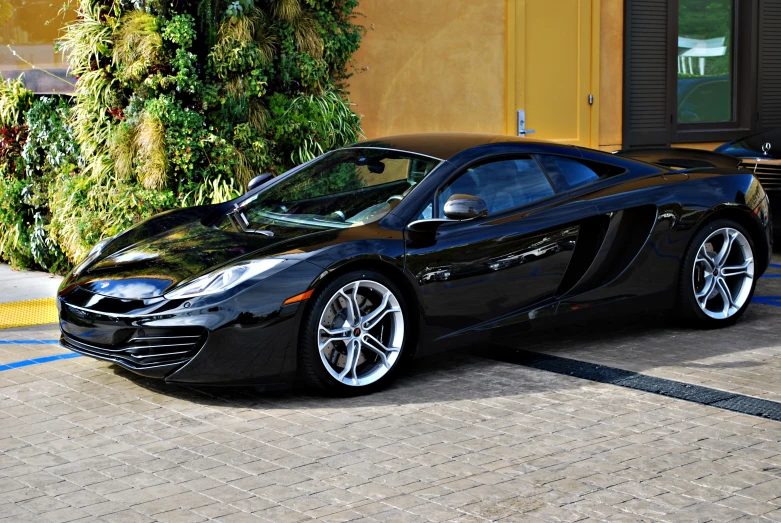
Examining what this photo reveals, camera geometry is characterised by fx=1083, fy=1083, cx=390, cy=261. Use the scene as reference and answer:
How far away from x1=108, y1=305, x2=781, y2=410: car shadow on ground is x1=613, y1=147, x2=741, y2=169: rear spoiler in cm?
110

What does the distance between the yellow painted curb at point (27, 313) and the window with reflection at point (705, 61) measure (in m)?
9.33

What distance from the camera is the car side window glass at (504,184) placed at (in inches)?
247

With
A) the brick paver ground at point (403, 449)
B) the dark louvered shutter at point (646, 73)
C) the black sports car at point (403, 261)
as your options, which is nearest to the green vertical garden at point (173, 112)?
the black sports car at point (403, 261)

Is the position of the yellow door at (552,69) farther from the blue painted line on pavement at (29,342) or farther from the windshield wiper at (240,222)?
the blue painted line on pavement at (29,342)

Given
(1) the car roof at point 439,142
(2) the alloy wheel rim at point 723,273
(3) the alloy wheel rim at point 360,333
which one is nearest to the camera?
(3) the alloy wheel rim at point 360,333

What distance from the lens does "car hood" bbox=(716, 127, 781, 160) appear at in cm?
1084

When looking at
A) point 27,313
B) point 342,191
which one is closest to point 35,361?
point 27,313

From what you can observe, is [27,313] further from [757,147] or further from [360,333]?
[757,147]

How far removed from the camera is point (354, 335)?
18.8 feet

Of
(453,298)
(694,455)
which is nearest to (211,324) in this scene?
(453,298)

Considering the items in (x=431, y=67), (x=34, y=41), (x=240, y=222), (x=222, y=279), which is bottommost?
(x=222, y=279)

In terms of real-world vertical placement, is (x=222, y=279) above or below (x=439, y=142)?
below

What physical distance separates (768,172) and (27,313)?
22.9 feet

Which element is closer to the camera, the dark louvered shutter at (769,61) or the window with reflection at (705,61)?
the window with reflection at (705,61)
